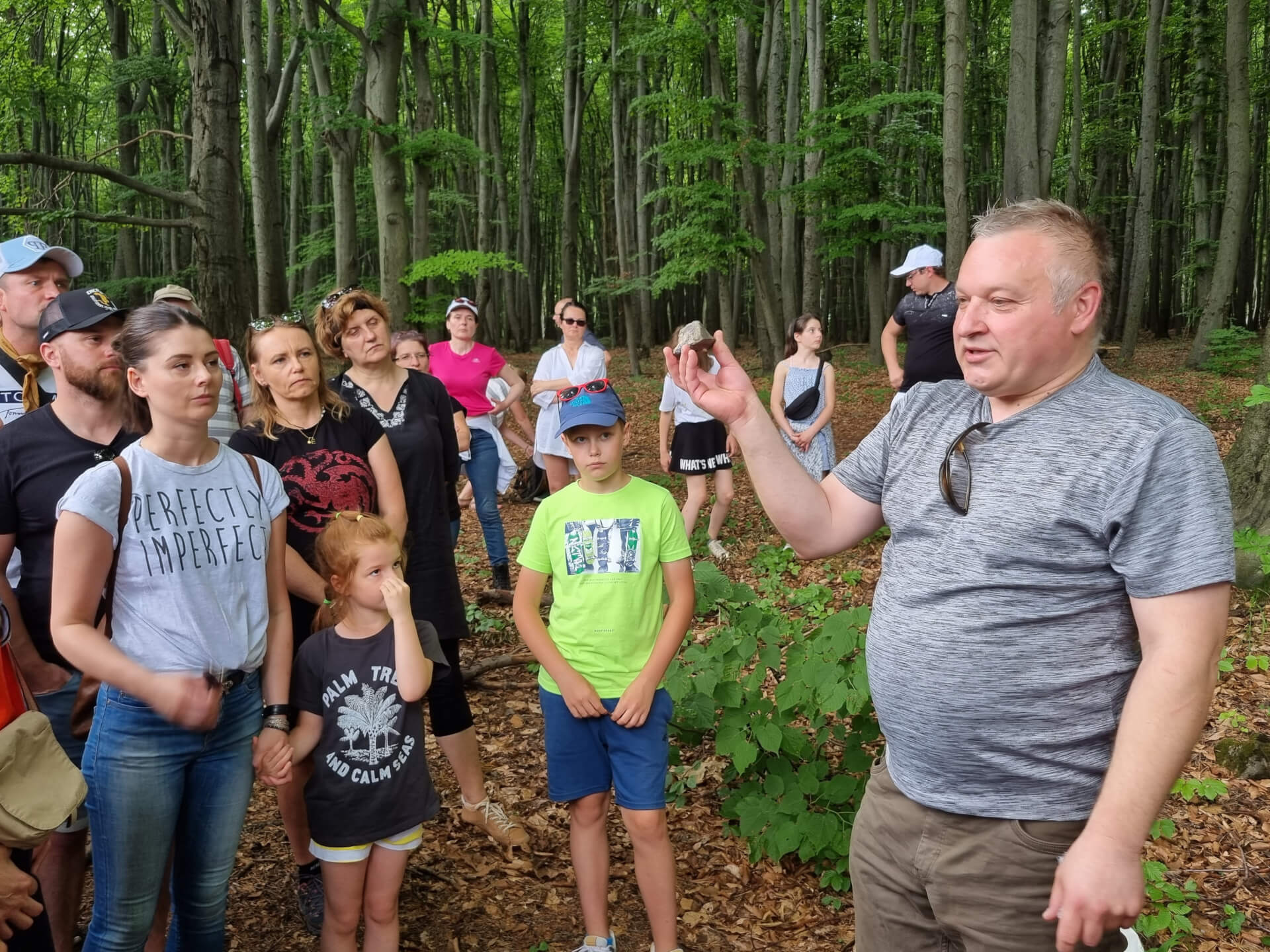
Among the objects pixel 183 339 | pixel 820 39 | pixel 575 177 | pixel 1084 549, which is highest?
pixel 820 39

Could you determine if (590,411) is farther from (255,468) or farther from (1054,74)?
(1054,74)

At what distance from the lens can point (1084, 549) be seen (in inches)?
68.0

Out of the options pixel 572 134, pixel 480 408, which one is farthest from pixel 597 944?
pixel 572 134

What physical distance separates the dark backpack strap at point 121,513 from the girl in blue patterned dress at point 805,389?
5.86 m

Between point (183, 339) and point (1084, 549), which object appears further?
point (183, 339)

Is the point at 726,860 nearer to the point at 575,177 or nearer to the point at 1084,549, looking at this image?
the point at 1084,549

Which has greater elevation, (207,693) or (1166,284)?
(1166,284)

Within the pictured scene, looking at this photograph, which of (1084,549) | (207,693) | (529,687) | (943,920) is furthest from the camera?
(529,687)

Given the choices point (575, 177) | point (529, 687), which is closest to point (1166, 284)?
point (575, 177)

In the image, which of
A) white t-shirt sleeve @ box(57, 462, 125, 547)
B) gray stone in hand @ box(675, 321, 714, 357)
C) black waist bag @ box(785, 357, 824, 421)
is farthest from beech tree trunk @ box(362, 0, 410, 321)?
white t-shirt sleeve @ box(57, 462, 125, 547)

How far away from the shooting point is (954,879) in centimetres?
187

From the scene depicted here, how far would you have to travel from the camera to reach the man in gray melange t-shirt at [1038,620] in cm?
161

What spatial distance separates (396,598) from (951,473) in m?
1.75

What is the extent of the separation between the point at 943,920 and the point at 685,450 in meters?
6.14
